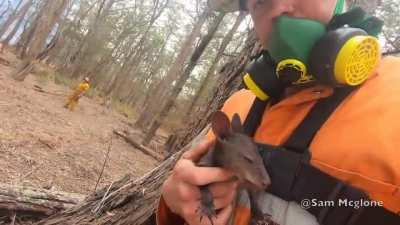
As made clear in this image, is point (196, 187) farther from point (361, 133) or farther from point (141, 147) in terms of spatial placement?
point (141, 147)

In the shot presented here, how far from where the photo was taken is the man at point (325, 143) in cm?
130

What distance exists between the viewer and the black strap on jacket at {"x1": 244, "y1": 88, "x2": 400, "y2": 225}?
1.30m

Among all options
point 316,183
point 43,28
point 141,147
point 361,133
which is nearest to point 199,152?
point 316,183

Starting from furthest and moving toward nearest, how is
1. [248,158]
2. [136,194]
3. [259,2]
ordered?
[136,194] < [259,2] < [248,158]

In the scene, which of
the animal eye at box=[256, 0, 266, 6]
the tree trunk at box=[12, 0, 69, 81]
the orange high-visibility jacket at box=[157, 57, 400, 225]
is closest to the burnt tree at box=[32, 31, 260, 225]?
the animal eye at box=[256, 0, 266, 6]

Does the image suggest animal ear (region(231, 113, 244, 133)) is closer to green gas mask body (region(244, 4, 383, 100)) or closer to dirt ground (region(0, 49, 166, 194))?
green gas mask body (region(244, 4, 383, 100))

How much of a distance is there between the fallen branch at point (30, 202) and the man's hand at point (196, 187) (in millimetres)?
3088

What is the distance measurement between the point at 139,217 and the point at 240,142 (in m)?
2.06

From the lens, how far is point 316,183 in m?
1.37

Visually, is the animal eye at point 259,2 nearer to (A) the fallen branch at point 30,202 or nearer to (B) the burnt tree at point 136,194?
(B) the burnt tree at point 136,194

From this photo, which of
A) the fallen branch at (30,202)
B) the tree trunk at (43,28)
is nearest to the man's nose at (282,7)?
the fallen branch at (30,202)

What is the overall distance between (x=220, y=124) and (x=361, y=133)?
44 centimetres

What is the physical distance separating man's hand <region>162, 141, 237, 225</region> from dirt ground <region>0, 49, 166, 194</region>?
5.24m

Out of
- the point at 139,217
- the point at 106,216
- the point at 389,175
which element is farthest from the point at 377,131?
the point at 106,216
